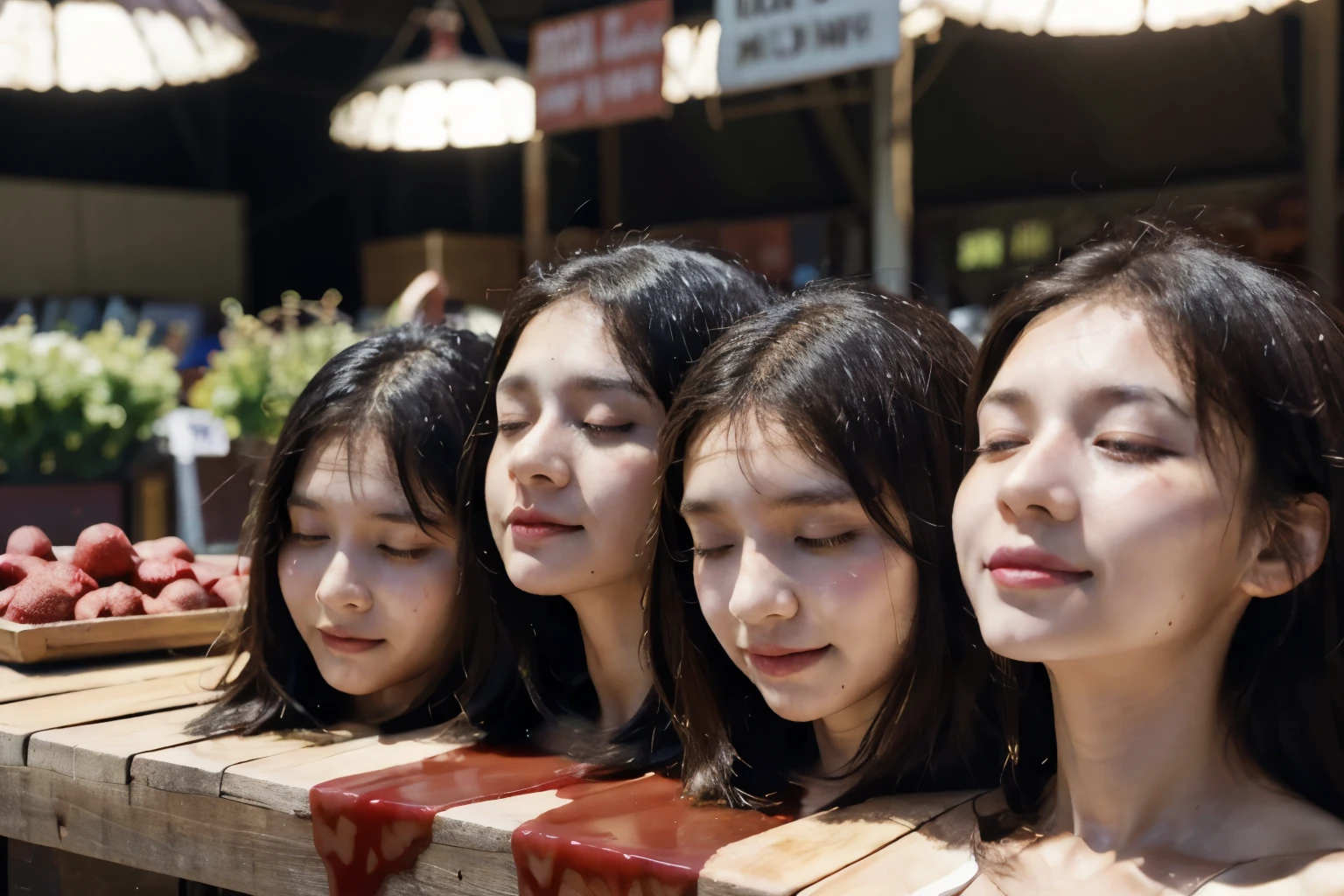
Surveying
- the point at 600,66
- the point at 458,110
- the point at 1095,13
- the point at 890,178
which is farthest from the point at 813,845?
the point at 458,110

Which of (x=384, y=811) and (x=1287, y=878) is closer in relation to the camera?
(x=1287, y=878)

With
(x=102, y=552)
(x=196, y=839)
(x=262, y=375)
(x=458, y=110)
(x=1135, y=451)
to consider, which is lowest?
(x=196, y=839)

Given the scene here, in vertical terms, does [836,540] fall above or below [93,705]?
above

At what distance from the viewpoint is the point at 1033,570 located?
131cm

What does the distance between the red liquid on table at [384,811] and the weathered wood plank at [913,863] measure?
49 cm

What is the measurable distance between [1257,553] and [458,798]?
3.20 feet

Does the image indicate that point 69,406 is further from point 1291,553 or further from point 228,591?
point 1291,553

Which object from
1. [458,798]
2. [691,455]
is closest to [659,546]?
[691,455]

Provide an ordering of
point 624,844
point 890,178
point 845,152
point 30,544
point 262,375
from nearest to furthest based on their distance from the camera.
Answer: point 624,844 → point 30,544 → point 890,178 → point 262,375 → point 845,152

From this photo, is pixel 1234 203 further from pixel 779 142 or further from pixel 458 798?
pixel 458 798

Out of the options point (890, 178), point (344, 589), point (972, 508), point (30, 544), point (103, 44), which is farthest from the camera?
point (890, 178)

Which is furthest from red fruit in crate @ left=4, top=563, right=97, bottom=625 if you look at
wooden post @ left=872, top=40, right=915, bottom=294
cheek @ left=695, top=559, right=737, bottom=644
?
wooden post @ left=872, top=40, right=915, bottom=294

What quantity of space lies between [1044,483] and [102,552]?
195cm

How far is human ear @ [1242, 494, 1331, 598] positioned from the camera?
4.34 feet
